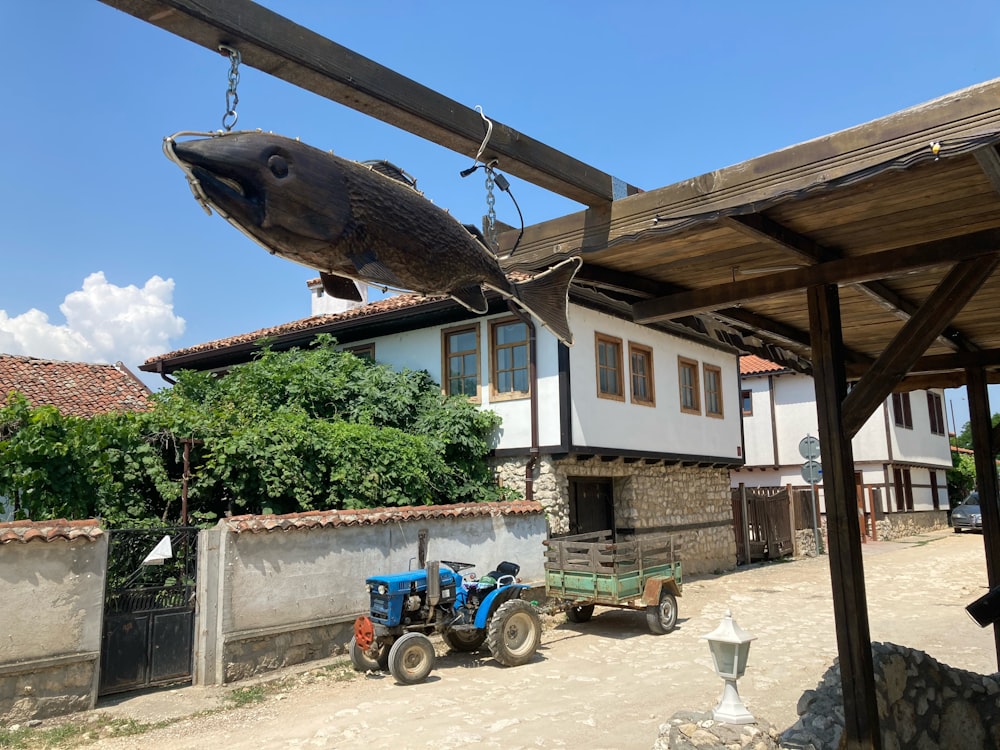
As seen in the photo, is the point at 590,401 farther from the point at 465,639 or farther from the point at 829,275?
the point at 829,275

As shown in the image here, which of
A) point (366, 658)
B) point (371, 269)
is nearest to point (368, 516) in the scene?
point (366, 658)

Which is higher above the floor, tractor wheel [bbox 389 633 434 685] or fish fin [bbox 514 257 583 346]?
fish fin [bbox 514 257 583 346]

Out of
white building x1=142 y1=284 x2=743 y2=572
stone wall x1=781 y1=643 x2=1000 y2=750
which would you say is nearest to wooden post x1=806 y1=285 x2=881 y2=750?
stone wall x1=781 y1=643 x2=1000 y2=750

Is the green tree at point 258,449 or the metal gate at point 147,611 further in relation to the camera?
the green tree at point 258,449

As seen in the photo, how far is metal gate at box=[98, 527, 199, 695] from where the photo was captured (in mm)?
7324

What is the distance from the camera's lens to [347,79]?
7.79ft

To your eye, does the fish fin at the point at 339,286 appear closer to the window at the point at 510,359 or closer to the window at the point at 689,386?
the window at the point at 510,359

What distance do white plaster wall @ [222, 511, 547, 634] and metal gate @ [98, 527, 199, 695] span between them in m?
0.45

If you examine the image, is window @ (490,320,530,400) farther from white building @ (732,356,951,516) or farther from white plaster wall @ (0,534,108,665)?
white building @ (732,356,951,516)

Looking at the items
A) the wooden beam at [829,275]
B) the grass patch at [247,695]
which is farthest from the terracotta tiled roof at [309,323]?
the wooden beam at [829,275]

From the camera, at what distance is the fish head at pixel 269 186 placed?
167 cm

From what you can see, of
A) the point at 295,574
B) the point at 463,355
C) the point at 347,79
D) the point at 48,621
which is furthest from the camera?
the point at 463,355

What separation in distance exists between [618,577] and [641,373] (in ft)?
18.1

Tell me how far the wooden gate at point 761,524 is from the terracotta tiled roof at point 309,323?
9414 millimetres
